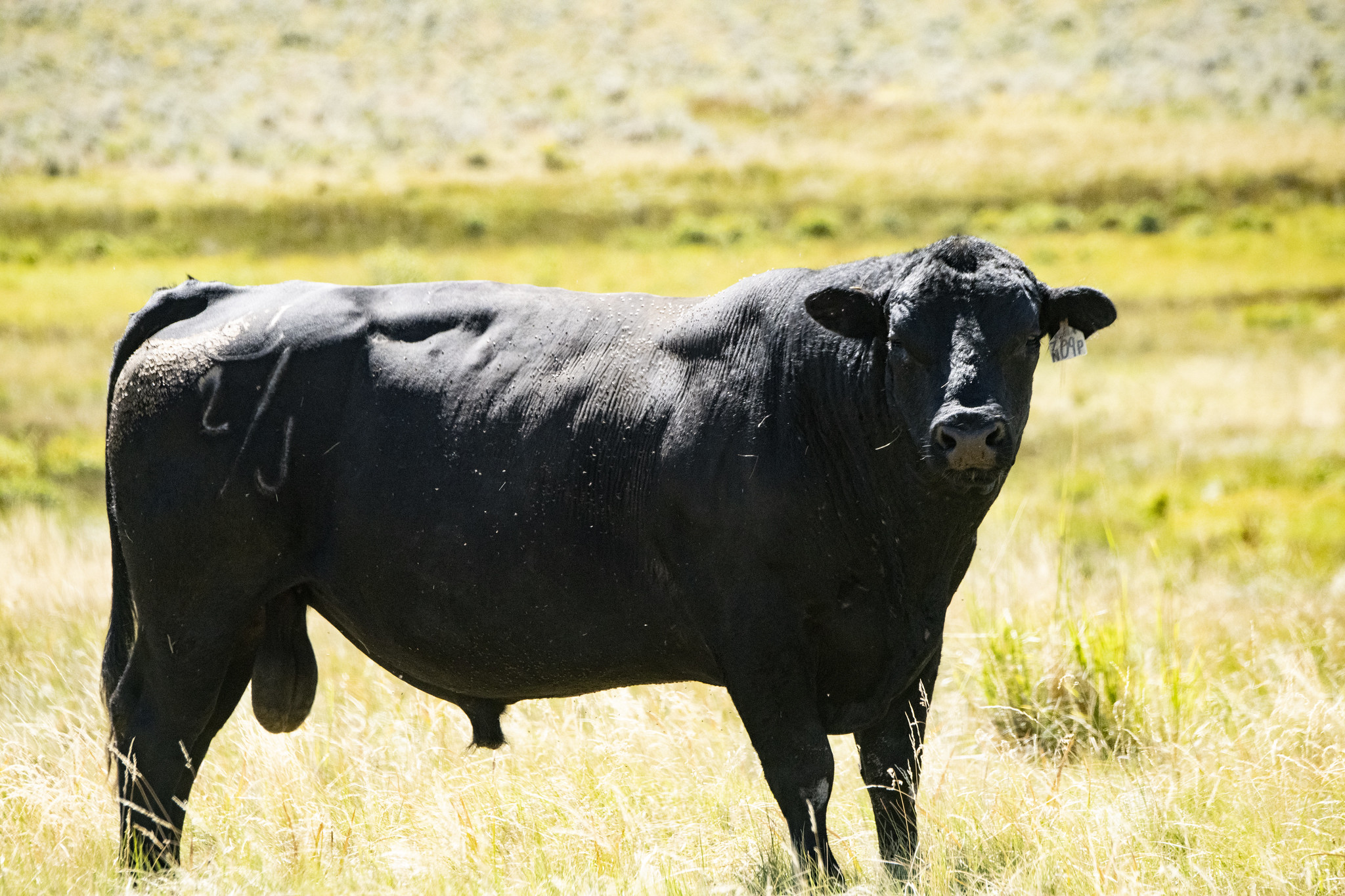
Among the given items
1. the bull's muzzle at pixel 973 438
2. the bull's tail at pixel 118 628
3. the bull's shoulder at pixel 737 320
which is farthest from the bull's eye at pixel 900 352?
the bull's tail at pixel 118 628

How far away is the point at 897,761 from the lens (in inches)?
198

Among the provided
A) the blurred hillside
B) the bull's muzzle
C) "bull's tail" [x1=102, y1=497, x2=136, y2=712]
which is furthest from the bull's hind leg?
the blurred hillside

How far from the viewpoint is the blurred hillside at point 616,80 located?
41.5 metres

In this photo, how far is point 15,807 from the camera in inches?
219

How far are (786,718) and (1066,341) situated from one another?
70.4 inches

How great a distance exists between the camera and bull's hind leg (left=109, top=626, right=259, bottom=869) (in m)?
5.09

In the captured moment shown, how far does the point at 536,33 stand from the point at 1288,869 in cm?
6070

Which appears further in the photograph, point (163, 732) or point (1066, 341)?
point (163, 732)

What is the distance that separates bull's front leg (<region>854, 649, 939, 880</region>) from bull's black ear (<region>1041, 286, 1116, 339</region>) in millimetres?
1413

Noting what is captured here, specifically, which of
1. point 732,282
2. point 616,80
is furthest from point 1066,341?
point 616,80

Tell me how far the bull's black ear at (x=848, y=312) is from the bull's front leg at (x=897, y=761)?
137cm

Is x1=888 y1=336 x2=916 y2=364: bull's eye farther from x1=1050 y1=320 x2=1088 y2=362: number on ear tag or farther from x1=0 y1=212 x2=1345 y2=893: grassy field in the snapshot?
x1=0 y1=212 x2=1345 y2=893: grassy field

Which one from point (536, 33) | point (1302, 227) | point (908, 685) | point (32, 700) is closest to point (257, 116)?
point (536, 33)

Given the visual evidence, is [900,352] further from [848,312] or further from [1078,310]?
[1078,310]
